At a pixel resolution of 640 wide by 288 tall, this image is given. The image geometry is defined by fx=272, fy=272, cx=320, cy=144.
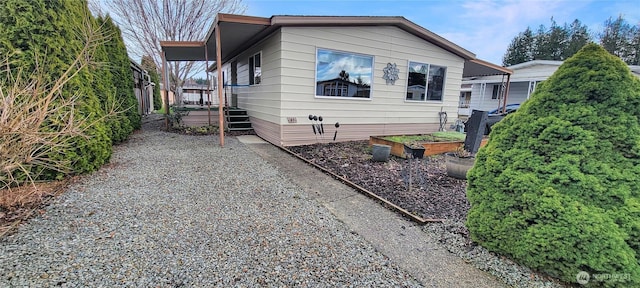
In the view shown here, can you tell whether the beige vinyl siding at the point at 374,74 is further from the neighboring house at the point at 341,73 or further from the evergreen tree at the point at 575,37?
the evergreen tree at the point at 575,37

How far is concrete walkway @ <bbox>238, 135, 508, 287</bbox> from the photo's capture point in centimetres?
205

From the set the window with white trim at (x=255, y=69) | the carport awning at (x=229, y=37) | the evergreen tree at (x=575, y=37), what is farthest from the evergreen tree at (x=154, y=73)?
the evergreen tree at (x=575, y=37)

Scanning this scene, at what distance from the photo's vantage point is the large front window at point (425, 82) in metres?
8.34

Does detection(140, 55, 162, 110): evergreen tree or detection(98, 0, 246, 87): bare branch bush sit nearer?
detection(98, 0, 246, 87): bare branch bush

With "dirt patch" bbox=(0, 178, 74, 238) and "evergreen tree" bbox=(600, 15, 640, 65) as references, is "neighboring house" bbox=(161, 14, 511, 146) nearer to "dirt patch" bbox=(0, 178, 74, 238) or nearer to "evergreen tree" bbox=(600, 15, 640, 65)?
"dirt patch" bbox=(0, 178, 74, 238)

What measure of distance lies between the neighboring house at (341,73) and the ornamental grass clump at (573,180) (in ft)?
16.3

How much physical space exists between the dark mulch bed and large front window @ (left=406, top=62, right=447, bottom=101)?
9.20 ft

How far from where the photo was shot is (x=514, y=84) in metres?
18.3

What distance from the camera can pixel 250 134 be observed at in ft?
29.6

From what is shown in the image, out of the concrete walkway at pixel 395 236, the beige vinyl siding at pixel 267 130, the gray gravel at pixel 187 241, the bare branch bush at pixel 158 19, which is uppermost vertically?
the bare branch bush at pixel 158 19

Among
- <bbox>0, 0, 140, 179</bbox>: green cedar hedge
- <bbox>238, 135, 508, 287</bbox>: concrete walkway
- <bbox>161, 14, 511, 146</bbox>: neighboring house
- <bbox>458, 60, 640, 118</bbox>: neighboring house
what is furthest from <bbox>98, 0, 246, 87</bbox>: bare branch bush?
<bbox>458, 60, 640, 118</bbox>: neighboring house

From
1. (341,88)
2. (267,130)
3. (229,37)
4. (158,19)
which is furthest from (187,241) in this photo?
(158,19)

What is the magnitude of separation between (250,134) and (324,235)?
693 cm

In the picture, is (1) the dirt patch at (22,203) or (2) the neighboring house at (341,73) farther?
(2) the neighboring house at (341,73)
